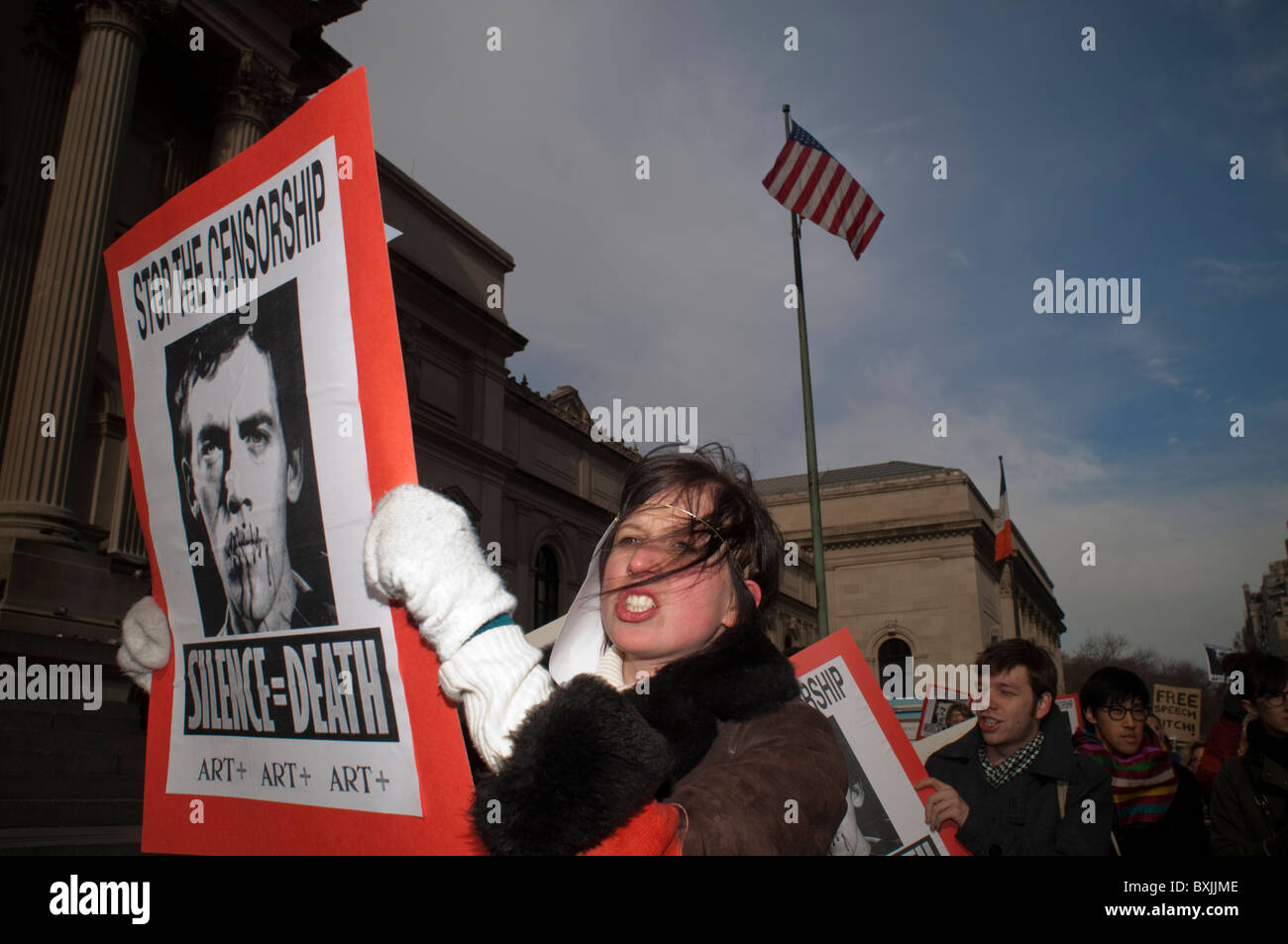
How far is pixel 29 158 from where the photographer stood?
1132cm

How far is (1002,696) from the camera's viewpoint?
353cm

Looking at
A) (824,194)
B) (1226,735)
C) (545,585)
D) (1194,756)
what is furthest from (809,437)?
(545,585)

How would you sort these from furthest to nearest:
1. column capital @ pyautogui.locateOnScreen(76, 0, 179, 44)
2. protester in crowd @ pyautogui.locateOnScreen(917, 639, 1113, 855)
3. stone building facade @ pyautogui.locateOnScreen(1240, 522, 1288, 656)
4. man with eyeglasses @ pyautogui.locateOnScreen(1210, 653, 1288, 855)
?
stone building facade @ pyautogui.locateOnScreen(1240, 522, 1288, 656)
column capital @ pyautogui.locateOnScreen(76, 0, 179, 44)
man with eyeglasses @ pyautogui.locateOnScreen(1210, 653, 1288, 855)
protester in crowd @ pyautogui.locateOnScreen(917, 639, 1113, 855)

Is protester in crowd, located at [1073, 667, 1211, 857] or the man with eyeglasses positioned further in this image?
protester in crowd, located at [1073, 667, 1211, 857]

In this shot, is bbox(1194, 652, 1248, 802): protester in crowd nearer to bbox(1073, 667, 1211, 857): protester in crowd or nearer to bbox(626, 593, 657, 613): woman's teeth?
bbox(1073, 667, 1211, 857): protester in crowd

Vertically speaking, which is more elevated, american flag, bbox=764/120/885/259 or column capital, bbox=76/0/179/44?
column capital, bbox=76/0/179/44

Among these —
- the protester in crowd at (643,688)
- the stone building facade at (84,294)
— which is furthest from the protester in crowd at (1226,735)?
the stone building facade at (84,294)

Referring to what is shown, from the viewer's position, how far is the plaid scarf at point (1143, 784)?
400 cm

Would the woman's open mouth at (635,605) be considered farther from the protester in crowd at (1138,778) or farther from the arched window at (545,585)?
the arched window at (545,585)

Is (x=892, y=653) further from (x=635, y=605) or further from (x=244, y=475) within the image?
(x=244, y=475)

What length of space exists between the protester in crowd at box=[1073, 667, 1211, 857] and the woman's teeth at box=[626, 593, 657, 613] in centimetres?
323

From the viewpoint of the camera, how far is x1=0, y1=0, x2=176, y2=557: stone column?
32.8ft

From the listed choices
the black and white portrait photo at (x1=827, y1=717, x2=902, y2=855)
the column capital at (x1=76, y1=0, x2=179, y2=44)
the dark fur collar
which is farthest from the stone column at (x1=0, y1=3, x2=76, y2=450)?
the dark fur collar

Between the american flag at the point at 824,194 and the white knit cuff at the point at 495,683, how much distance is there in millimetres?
12608
